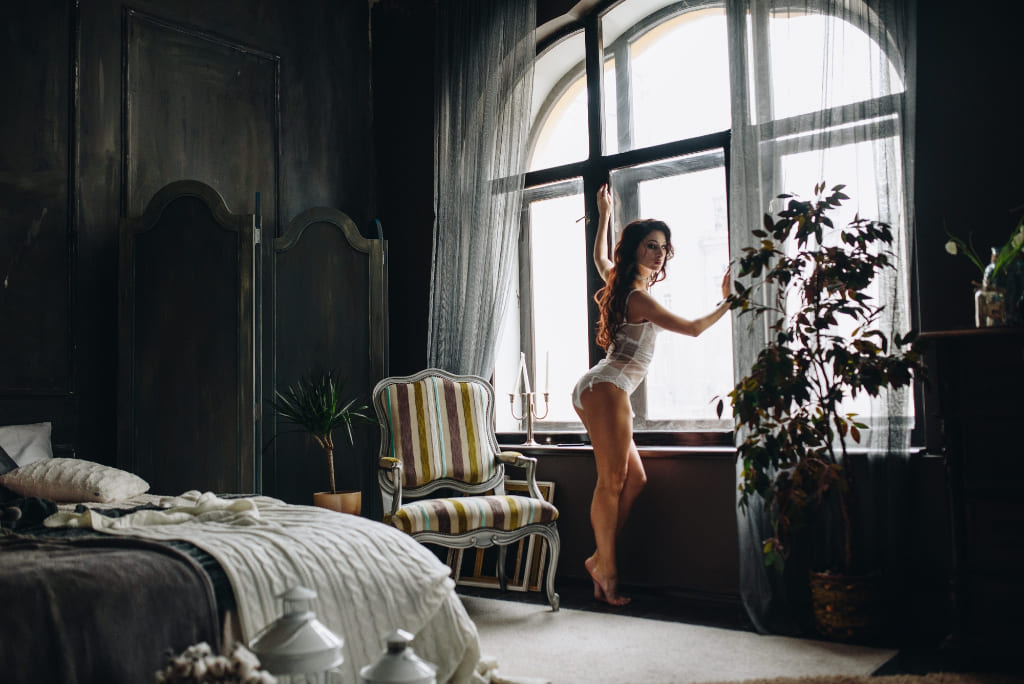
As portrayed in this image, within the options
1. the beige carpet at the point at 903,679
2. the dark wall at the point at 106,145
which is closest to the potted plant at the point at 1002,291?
the beige carpet at the point at 903,679

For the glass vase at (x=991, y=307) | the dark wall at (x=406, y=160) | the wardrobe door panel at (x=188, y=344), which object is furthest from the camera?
the dark wall at (x=406, y=160)

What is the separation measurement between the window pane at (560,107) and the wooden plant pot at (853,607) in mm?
2707

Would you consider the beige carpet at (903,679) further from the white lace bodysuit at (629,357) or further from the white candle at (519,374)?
the white candle at (519,374)

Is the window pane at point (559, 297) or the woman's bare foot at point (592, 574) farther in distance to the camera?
the window pane at point (559, 297)

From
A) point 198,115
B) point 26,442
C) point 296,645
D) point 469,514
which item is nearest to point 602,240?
point 469,514

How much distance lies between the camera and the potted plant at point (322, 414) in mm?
4184

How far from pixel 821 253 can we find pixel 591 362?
63.8 inches

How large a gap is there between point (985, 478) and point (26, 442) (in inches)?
146

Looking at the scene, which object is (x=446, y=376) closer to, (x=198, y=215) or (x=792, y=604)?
(x=198, y=215)

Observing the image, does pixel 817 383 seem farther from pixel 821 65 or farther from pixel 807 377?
pixel 821 65

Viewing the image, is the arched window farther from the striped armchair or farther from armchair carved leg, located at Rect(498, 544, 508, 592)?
armchair carved leg, located at Rect(498, 544, 508, 592)

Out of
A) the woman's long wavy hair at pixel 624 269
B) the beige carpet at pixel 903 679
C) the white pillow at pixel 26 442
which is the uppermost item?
the woman's long wavy hair at pixel 624 269

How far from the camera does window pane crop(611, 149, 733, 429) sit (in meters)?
4.28

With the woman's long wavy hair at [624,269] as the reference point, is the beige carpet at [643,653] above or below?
below
